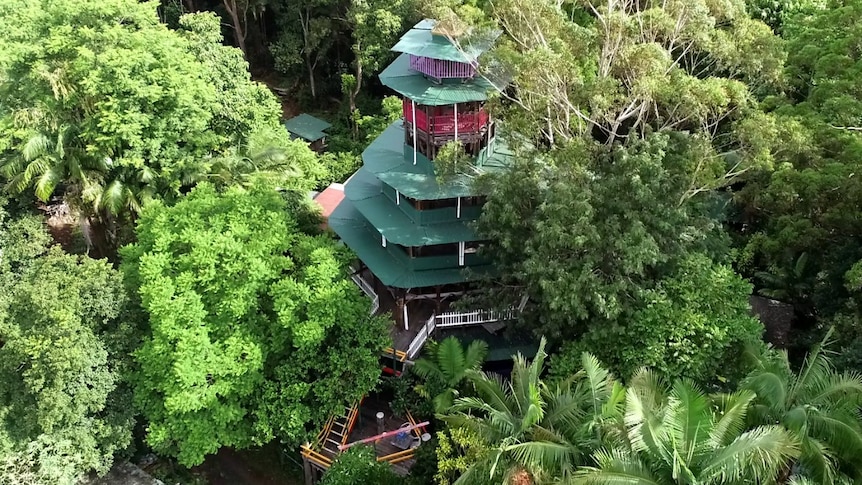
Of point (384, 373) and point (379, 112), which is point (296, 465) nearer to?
point (384, 373)

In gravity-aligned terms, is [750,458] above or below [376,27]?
below

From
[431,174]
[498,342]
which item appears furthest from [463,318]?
[431,174]

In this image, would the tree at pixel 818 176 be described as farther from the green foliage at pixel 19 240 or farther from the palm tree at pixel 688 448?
the green foliage at pixel 19 240

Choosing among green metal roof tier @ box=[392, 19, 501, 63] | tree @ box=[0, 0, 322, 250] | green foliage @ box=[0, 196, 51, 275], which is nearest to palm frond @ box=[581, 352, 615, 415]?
green metal roof tier @ box=[392, 19, 501, 63]

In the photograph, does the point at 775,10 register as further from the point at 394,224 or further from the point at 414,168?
the point at 394,224

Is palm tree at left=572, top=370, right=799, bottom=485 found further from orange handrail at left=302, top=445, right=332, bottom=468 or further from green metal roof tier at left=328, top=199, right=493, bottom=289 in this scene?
orange handrail at left=302, top=445, right=332, bottom=468

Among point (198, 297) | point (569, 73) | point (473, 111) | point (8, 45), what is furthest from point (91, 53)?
point (569, 73)
